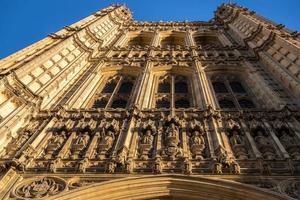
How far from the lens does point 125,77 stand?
68.3 feet

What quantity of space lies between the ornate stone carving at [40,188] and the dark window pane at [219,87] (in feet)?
33.7

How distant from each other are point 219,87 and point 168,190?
33.6 ft

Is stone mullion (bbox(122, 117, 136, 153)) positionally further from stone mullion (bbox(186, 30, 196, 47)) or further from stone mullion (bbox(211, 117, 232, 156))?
stone mullion (bbox(186, 30, 196, 47))

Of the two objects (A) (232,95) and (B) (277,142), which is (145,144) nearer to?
(B) (277,142)

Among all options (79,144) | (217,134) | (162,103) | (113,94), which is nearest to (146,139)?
(79,144)

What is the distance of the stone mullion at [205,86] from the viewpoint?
1498 cm

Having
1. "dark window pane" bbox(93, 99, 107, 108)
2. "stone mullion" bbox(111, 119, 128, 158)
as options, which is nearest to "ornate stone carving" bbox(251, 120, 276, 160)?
"stone mullion" bbox(111, 119, 128, 158)

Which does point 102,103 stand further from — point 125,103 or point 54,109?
point 54,109

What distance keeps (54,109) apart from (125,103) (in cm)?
379

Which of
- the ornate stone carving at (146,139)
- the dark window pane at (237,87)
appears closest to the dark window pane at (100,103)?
the ornate stone carving at (146,139)

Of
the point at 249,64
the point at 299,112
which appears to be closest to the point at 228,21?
the point at 249,64

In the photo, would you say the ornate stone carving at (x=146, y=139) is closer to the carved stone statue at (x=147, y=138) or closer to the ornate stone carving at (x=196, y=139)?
the carved stone statue at (x=147, y=138)

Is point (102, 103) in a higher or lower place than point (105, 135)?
higher

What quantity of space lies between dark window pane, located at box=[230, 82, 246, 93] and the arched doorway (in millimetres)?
9436
